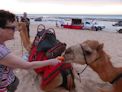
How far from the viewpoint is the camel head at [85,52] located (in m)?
4.08

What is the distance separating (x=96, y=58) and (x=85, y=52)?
158 mm

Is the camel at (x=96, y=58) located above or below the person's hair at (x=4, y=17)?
below

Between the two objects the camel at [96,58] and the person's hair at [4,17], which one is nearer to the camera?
the person's hair at [4,17]

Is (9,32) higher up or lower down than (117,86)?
higher up

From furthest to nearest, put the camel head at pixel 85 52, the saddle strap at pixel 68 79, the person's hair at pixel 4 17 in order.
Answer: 1. the saddle strap at pixel 68 79
2. the camel head at pixel 85 52
3. the person's hair at pixel 4 17

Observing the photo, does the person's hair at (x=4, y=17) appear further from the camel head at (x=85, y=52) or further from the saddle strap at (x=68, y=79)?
the saddle strap at (x=68, y=79)

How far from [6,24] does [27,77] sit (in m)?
4.38

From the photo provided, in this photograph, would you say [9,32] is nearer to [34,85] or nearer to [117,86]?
[117,86]

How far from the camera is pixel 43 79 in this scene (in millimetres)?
5336

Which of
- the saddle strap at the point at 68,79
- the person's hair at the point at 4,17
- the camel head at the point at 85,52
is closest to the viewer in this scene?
the person's hair at the point at 4,17

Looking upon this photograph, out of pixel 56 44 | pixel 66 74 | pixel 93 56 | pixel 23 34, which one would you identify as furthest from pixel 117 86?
pixel 23 34

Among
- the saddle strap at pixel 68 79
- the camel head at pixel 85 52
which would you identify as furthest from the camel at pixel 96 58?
the saddle strap at pixel 68 79

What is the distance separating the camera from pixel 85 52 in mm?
4109

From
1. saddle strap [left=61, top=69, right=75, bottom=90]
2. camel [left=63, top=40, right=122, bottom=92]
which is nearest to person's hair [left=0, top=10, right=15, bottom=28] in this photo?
camel [left=63, top=40, right=122, bottom=92]
